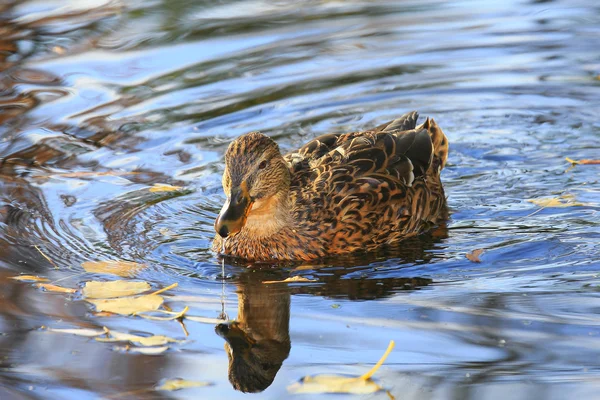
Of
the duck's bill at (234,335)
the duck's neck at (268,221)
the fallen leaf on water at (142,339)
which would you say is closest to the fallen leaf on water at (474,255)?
the duck's neck at (268,221)

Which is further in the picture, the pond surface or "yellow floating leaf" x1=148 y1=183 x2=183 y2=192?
"yellow floating leaf" x1=148 y1=183 x2=183 y2=192

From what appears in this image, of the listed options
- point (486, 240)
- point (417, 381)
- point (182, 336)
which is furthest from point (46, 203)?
point (417, 381)

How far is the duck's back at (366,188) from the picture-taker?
8086 mm

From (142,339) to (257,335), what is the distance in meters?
0.71

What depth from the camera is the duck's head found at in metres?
7.20

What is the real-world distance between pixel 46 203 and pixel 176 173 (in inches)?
50.9

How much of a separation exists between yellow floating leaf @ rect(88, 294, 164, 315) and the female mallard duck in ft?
3.36

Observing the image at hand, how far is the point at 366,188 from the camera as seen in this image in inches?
324

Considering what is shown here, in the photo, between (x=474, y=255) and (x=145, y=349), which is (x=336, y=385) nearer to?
(x=145, y=349)

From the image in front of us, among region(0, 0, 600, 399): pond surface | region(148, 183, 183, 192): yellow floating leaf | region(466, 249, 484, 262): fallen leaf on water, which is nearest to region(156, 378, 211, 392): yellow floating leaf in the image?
region(0, 0, 600, 399): pond surface

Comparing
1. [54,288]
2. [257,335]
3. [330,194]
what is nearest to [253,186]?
[330,194]

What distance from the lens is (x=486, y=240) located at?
314 inches

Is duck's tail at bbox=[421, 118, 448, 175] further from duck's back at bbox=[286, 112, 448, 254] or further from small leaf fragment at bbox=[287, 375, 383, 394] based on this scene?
small leaf fragment at bbox=[287, 375, 383, 394]

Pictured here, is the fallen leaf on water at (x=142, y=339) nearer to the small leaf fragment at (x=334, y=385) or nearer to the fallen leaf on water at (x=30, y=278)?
the small leaf fragment at (x=334, y=385)
